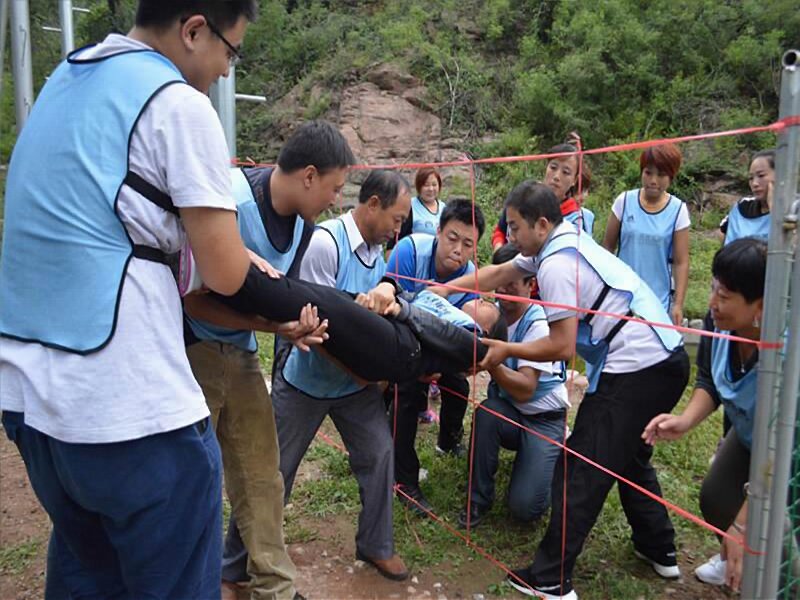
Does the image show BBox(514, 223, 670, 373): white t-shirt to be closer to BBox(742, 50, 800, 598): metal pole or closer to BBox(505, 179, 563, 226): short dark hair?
BBox(505, 179, 563, 226): short dark hair

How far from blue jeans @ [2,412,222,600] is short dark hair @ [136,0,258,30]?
0.81 metres

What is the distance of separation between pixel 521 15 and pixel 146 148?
1476 cm

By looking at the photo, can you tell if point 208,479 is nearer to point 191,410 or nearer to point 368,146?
point 191,410

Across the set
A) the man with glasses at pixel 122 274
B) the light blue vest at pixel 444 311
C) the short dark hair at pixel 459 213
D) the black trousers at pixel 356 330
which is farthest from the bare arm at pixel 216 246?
the short dark hair at pixel 459 213

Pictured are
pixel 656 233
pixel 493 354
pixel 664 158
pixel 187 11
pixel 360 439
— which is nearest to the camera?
pixel 187 11

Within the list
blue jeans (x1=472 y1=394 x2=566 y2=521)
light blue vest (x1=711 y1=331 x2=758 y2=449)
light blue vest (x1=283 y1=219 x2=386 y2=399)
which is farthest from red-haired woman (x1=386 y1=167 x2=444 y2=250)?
light blue vest (x1=711 y1=331 x2=758 y2=449)

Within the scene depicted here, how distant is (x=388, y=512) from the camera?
2736mm

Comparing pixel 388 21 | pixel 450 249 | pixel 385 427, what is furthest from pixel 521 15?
pixel 385 427

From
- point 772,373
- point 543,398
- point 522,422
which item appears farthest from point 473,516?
point 772,373

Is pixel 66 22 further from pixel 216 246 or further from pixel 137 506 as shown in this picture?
pixel 137 506

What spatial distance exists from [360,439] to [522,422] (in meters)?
0.85

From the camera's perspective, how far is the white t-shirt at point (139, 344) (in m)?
1.25

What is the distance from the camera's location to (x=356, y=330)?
2062 millimetres

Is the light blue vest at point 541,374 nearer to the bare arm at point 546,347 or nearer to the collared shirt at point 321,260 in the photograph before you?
the bare arm at point 546,347
